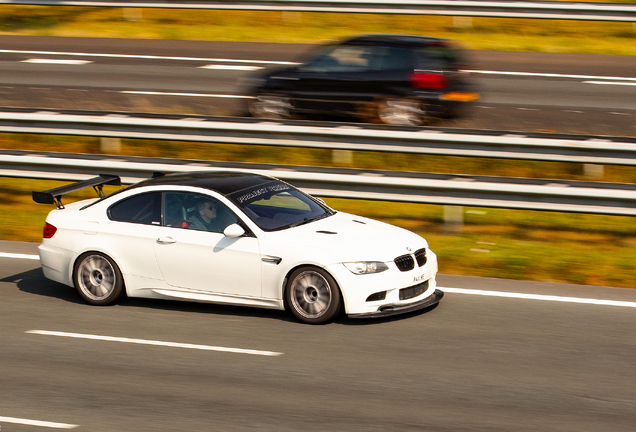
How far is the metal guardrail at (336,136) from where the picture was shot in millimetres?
10758

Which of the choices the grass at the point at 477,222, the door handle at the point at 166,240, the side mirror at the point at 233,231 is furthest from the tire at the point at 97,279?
the grass at the point at 477,222

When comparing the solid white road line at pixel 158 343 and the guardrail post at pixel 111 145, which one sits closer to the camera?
the solid white road line at pixel 158 343

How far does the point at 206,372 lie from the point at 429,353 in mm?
1905

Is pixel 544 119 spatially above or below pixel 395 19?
below

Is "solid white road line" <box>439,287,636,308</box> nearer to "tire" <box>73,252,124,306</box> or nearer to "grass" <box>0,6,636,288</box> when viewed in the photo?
"grass" <box>0,6,636,288</box>

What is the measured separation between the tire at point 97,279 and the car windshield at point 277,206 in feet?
4.89

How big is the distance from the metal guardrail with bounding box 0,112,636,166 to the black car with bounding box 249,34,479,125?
3.02 m

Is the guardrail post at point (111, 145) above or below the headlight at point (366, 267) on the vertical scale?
above

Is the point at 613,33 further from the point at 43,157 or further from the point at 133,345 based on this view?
the point at 133,345

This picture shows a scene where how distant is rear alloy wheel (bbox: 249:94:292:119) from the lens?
1557cm

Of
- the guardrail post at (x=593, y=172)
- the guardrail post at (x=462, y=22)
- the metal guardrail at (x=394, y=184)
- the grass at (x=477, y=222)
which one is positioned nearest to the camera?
the grass at (x=477, y=222)

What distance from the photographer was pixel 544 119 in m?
16.0

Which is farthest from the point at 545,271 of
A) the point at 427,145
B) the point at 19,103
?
the point at 19,103

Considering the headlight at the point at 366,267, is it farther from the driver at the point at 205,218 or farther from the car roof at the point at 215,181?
the car roof at the point at 215,181
